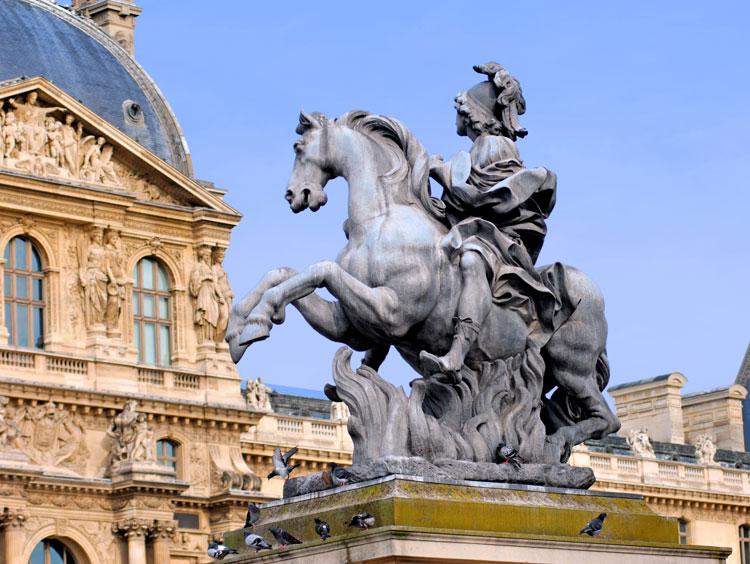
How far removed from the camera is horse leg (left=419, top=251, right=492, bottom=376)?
986 centimetres

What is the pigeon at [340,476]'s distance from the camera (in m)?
9.74

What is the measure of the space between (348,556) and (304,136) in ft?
6.69

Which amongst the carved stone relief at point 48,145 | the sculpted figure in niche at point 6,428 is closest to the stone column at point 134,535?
the sculpted figure in niche at point 6,428

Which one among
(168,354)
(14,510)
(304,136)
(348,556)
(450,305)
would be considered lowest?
(348,556)

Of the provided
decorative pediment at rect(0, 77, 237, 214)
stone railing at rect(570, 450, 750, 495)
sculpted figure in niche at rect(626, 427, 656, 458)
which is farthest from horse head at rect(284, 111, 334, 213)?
sculpted figure in niche at rect(626, 427, 656, 458)

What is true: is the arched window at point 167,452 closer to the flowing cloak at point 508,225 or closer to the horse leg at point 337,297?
the flowing cloak at point 508,225

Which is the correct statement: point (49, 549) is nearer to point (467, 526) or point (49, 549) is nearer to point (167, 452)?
point (167, 452)

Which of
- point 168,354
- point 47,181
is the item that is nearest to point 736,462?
point 168,354

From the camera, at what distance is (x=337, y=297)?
9.97m

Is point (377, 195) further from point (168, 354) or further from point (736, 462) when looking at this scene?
point (736, 462)

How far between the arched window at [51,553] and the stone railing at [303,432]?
6.79 metres

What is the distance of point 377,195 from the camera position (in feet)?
33.6

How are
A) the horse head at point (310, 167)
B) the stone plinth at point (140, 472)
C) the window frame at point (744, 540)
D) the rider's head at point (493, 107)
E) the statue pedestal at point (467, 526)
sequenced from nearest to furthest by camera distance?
1. the statue pedestal at point (467, 526)
2. the horse head at point (310, 167)
3. the rider's head at point (493, 107)
4. the stone plinth at point (140, 472)
5. the window frame at point (744, 540)

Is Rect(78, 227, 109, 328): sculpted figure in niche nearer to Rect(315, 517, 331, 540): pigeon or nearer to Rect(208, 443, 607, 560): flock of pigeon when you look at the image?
Rect(208, 443, 607, 560): flock of pigeon
